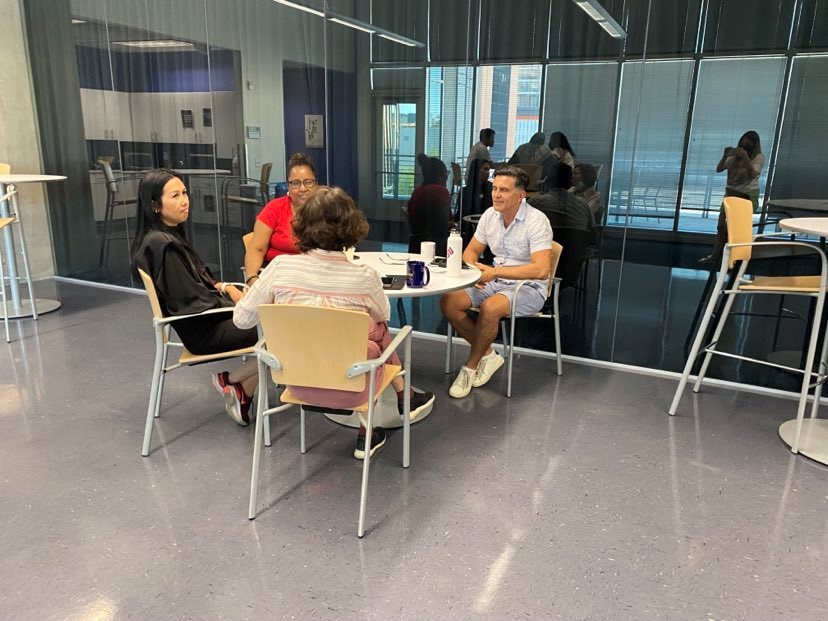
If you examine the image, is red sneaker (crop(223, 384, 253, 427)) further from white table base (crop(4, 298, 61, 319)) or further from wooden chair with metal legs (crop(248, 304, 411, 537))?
white table base (crop(4, 298, 61, 319))

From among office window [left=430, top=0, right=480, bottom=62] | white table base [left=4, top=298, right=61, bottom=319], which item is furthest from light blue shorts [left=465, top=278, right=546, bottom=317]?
white table base [left=4, top=298, right=61, bottom=319]

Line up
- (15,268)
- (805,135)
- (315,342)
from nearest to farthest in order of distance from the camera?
(315,342) → (805,135) → (15,268)

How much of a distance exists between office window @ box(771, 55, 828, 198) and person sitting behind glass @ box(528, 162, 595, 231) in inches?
41.8

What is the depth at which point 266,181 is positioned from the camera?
15.9ft

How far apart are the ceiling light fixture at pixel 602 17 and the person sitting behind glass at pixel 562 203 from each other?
0.80 meters

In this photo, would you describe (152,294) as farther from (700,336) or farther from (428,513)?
(700,336)

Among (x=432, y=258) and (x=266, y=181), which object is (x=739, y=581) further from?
(x=266, y=181)

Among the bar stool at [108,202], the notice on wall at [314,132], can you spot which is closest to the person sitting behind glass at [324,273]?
the notice on wall at [314,132]

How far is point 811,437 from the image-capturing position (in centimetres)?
296

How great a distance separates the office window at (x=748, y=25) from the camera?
3.22 metres

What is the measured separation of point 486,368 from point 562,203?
3.96ft

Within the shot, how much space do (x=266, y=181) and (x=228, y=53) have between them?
1040mm

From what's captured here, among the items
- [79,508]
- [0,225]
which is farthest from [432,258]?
[0,225]

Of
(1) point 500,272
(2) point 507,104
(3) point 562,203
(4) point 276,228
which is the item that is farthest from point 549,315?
(4) point 276,228
